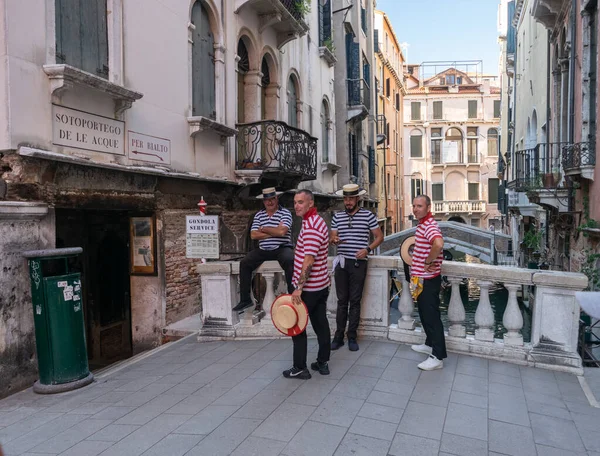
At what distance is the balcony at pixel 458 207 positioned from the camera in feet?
140

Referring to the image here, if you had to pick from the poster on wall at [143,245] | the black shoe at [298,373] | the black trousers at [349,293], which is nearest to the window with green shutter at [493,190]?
the poster on wall at [143,245]

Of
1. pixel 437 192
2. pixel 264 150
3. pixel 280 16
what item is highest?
pixel 280 16

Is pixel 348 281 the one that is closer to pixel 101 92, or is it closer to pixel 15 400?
pixel 15 400

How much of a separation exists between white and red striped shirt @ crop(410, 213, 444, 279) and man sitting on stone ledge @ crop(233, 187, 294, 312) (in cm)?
156

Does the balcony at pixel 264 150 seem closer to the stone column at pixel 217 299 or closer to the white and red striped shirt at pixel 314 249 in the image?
the stone column at pixel 217 299

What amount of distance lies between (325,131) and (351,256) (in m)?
11.6

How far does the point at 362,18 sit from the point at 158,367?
21544mm

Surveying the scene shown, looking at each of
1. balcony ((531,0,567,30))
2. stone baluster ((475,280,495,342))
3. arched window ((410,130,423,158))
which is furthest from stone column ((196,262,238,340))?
arched window ((410,130,423,158))

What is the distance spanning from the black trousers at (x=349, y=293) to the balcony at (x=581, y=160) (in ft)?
18.2

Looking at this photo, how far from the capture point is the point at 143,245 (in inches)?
326

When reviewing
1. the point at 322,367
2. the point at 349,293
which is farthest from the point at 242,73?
the point at 322,367

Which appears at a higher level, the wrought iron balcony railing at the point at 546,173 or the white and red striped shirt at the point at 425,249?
the wrought iron balcony railing at the point at 546,173

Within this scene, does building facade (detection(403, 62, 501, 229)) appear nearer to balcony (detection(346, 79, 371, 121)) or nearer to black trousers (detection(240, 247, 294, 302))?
balcony (detection(346, 79, 371, 121))

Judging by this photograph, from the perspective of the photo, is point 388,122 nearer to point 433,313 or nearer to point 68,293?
point 433,313
